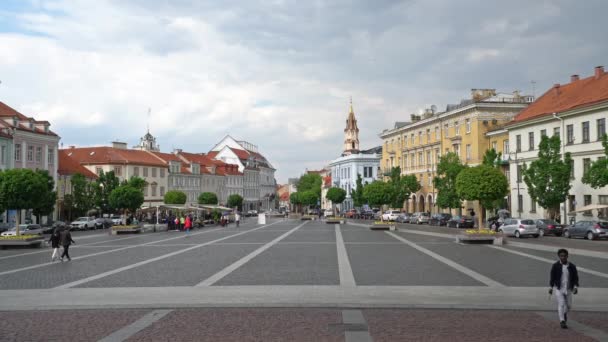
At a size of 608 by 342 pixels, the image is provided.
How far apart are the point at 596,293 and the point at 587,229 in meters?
26.2

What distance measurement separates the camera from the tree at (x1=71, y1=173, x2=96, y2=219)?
67938 mm

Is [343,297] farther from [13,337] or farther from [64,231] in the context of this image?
[64,231]

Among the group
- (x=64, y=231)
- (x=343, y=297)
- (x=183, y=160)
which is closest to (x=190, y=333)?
(x=343, y=297)

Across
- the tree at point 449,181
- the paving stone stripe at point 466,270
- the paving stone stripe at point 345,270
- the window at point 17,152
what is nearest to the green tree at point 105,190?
the window at point 17,152

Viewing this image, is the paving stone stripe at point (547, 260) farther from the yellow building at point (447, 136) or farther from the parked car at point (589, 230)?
the yellow building at point (447, 136)

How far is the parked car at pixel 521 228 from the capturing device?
40844mm

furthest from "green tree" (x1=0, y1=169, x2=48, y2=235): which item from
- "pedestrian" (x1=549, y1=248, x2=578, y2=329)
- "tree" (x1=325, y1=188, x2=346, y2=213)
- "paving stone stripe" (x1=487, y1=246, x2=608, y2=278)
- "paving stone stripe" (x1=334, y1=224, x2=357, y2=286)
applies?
"tree" (x1=325, y1=188, x2=346, y2=213)

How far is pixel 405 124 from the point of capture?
304ft

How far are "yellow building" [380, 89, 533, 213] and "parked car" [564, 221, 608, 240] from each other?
2314 cm

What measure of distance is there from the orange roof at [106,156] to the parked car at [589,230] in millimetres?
A: 70130

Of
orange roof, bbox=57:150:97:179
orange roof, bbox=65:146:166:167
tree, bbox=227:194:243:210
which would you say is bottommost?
tree, bbox=227:194:243:210

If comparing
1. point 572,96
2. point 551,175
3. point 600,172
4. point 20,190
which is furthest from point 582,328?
point 572,96

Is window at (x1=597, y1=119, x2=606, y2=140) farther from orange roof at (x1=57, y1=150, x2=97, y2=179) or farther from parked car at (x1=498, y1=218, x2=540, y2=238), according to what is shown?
orange roof at (x1=57, y1=150, x2=97, y2=179)

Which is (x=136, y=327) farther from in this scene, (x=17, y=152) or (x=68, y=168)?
(x=68, y=168)
